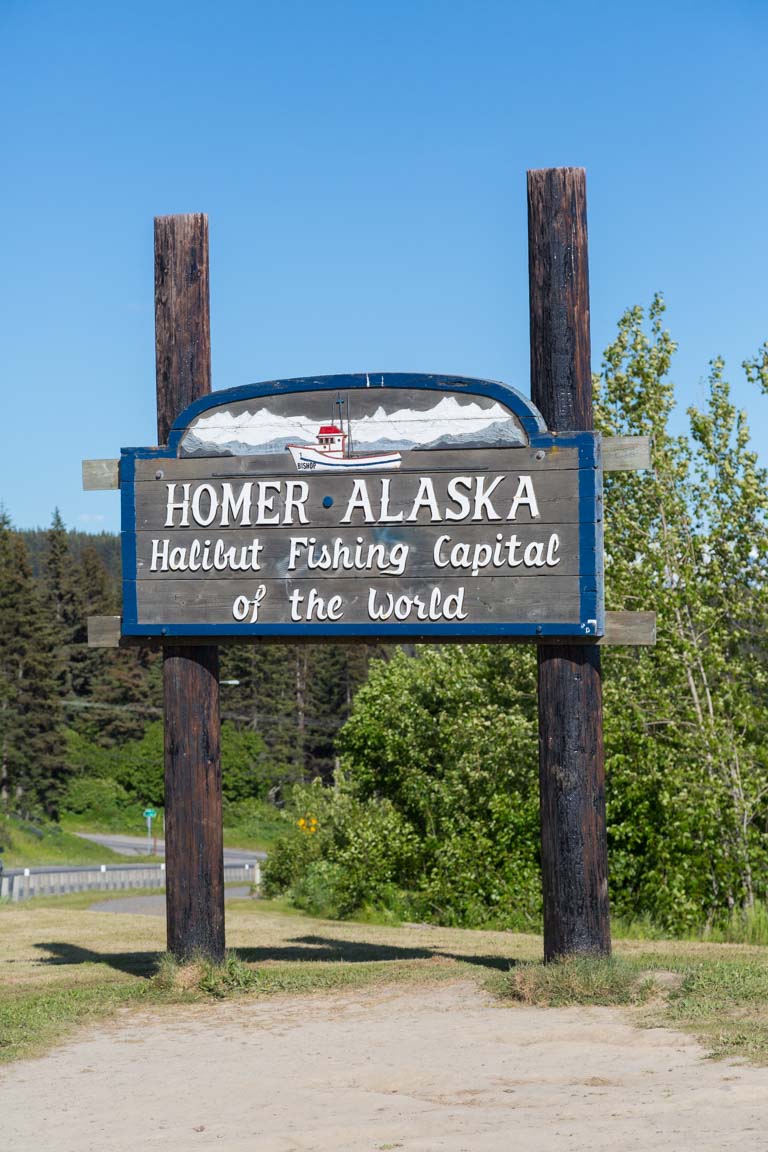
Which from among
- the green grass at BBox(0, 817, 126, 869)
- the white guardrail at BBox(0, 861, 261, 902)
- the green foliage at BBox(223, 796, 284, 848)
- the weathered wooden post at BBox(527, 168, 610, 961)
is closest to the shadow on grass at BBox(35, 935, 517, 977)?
the weathered wooden post at BBox(527, 168, 610, 961)

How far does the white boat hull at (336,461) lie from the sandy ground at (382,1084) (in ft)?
12.7

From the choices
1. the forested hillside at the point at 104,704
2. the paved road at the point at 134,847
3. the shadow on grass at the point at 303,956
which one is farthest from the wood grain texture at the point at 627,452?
the forested hillside at the point at 104,704

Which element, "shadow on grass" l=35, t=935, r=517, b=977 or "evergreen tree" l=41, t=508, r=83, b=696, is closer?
"shadow on grass" l=35, t=935, r=517, b=977

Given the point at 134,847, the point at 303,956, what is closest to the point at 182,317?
the point at 303,956

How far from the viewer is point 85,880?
138ft

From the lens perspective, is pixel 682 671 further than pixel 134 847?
No

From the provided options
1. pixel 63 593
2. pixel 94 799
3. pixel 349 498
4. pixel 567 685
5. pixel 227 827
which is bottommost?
pixel 227 827

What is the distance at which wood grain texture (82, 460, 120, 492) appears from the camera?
35.1 ft

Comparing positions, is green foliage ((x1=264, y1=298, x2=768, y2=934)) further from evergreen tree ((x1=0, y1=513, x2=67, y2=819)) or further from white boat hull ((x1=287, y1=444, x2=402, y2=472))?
evergreen tree ((x1=0, y1=513, x2=67, y2=819))

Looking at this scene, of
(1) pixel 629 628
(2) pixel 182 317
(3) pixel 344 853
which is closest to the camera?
(1) pixel 629 628

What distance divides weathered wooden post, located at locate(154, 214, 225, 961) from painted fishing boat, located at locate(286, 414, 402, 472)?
103 centimetres

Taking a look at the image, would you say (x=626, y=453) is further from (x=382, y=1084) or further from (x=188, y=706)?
(x=382, y=1084)

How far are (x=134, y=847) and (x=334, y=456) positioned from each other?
5882cm

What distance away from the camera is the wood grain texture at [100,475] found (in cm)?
1070
